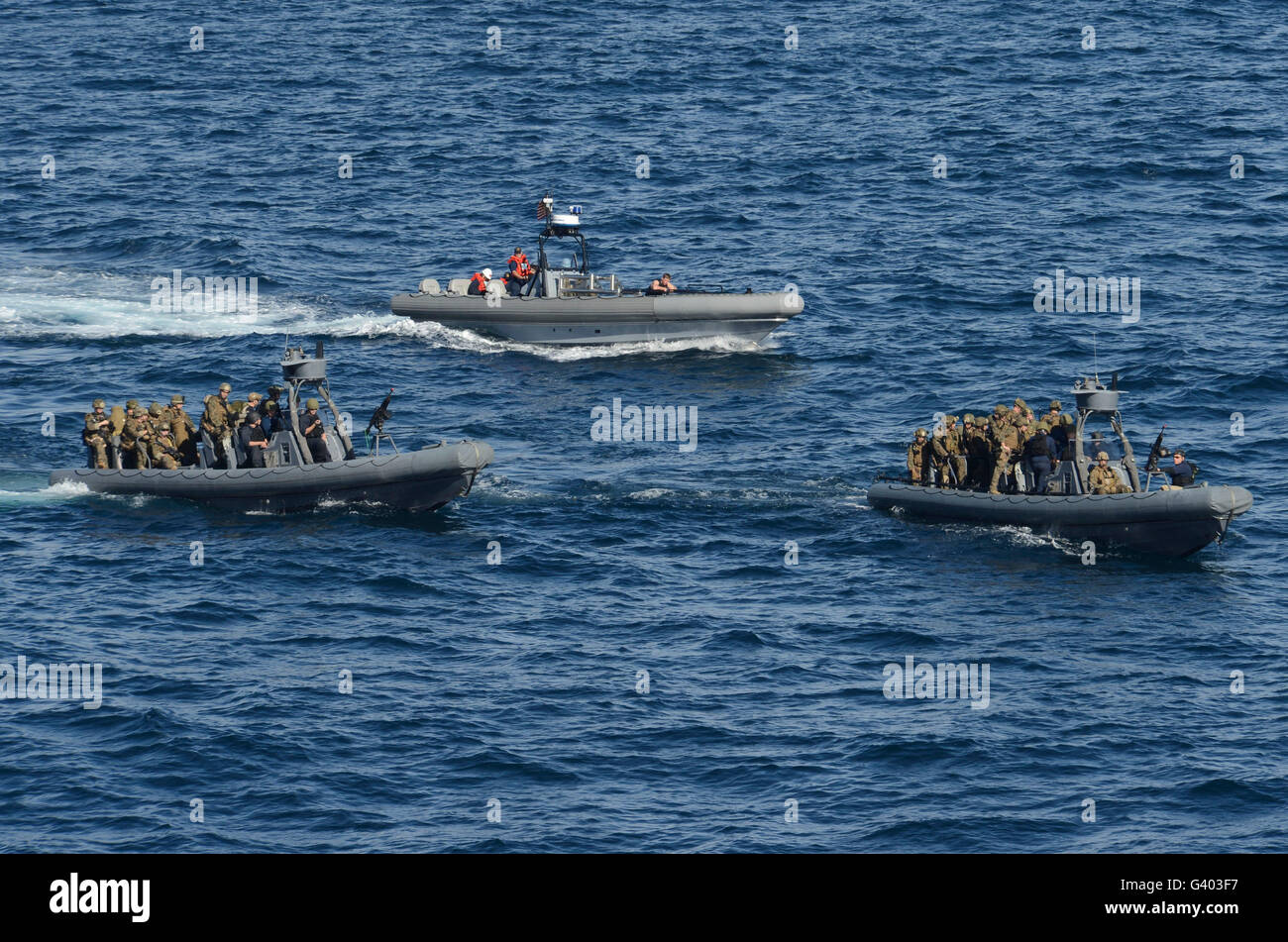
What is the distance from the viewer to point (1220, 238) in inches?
2446

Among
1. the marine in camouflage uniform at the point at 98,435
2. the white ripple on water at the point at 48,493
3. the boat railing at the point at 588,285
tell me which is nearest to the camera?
the white ripple on water at the point at 48,493

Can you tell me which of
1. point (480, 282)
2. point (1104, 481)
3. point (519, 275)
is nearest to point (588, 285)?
point (519, 275)

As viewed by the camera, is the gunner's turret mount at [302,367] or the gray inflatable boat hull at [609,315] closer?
the gunner's turret mount at [302,367]

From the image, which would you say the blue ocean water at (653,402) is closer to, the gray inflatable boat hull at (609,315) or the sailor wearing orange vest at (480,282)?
the gray inflatable boat hull at (609,315)

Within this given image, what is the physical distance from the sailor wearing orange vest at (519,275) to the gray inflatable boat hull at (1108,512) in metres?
16.9

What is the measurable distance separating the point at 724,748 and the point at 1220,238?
34.9 m
